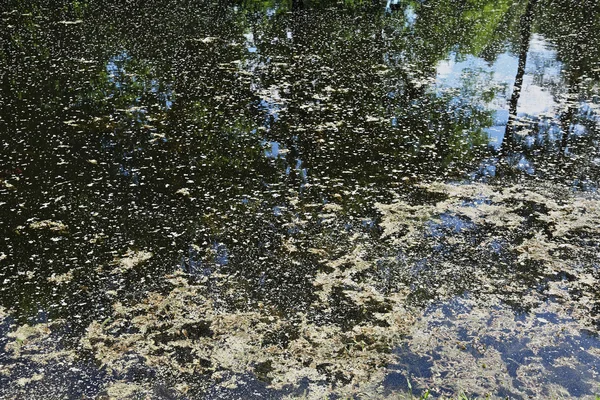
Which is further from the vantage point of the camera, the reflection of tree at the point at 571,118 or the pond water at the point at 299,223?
the reflection of tree at the point at 571,118

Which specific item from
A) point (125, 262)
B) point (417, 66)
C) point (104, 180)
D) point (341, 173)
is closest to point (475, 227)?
point (341, 173)

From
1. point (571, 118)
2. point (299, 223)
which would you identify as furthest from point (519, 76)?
point (299, 223)

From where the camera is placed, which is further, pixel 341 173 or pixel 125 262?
pixel 341 173

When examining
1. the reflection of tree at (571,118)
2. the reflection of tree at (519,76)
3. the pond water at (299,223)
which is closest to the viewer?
the pond water at (299,223)

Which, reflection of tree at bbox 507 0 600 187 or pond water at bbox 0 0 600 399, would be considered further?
reflection of tree at bbox 507 0 600 187

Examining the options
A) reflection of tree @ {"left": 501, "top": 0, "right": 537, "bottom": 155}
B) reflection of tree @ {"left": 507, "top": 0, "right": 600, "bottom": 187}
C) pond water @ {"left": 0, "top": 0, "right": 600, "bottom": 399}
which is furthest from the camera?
reflection of tree @ {"left": 501, "top": 0, "right": 537, "bottom": 155}

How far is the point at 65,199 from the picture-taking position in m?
2.96

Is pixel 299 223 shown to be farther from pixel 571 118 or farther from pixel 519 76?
pixel 519 76

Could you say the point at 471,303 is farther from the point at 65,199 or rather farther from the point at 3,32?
the point at 3,32

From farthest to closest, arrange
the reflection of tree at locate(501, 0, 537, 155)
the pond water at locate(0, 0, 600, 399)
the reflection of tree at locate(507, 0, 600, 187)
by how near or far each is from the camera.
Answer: the reflection of tree at locate(501, 0, 537, 155) → the reflection of tree at locate(507, 0, 600, 187) → the pond water at locate(0, 0, 600, 399)

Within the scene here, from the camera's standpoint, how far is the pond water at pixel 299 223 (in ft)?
6.51

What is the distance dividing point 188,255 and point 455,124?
220 cm

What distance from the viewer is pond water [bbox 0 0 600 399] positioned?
6.51 ft

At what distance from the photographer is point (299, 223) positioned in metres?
2.77
